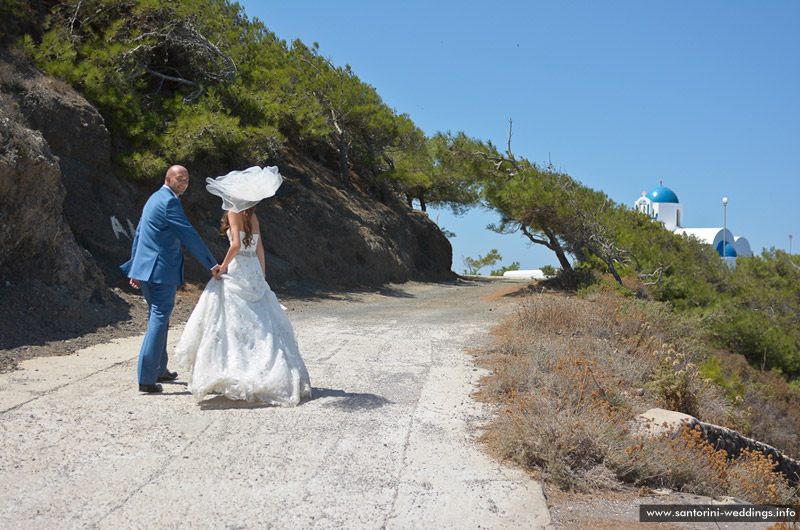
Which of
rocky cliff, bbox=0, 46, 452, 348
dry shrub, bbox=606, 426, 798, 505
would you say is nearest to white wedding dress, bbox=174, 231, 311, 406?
dry shrub, bbox=606, 426, 798, 505

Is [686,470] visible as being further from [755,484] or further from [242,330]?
[242,330]

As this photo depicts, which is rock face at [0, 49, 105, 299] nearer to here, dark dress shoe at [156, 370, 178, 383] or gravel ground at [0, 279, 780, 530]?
gravel ground at [0, 279, 780, 530]

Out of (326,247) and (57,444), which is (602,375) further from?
(326,247)

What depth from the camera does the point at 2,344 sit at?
6.48 m

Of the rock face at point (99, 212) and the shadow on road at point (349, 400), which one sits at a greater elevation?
the rock face at point (99, 212)

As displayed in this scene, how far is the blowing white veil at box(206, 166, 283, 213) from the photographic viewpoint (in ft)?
15.7

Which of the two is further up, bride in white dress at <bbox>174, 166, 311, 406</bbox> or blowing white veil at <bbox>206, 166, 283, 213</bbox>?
blowing white veil at <bbox>206, 166, 283, 213</bbox>

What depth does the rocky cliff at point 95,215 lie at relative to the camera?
777 centimetres

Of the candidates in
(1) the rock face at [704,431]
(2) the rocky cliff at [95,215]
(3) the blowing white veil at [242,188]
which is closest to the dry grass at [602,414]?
(1) the rock face at [704,431]

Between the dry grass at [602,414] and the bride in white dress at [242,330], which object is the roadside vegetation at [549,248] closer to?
the dry grass at [602,414]

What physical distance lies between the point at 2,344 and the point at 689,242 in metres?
20.6

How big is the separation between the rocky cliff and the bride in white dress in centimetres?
372

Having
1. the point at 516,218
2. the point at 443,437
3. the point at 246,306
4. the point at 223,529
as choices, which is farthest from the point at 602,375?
the point at 516,218

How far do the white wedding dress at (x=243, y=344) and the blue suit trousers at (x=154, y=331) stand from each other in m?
0.29
